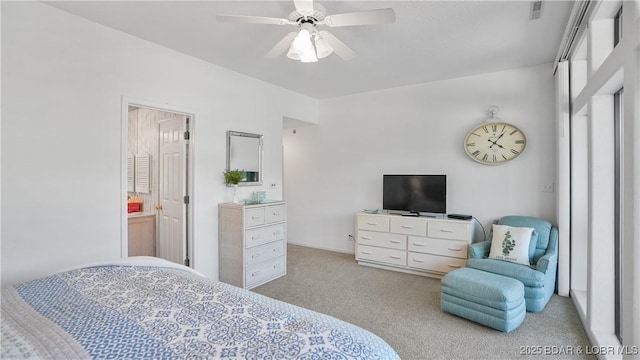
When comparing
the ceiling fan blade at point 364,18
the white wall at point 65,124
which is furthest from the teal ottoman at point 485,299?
the white wall at point 65,124

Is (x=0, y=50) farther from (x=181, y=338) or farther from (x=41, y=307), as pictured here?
(x=181, y=338)

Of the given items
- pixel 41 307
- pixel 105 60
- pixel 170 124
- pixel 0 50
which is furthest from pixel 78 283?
pixel 170 124

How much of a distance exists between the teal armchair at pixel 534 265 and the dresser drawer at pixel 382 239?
0.95 m

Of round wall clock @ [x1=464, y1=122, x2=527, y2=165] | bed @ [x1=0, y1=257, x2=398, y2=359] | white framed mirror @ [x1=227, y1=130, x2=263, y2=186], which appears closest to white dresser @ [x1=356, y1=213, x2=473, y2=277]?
round wall clock @ [x1=464, y1=122, x2=527, y2=165]

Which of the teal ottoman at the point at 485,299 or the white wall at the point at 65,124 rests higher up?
the white wall at the point at 65,124

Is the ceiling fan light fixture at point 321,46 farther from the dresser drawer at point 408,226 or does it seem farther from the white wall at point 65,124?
the dresser drawer at point 408,226

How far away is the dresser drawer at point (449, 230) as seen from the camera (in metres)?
3.85

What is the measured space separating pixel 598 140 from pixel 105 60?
4126mm

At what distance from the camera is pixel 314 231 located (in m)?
5.71

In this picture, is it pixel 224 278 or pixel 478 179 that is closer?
pixel 224 278

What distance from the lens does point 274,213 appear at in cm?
400

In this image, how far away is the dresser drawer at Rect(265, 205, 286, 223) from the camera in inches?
154

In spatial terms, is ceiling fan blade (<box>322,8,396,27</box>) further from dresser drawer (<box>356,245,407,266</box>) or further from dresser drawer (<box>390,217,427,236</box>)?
dresser drawer (<box>356,245,407,266</box>)

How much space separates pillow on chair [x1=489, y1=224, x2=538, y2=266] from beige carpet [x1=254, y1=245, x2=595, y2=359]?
52 centimetres
